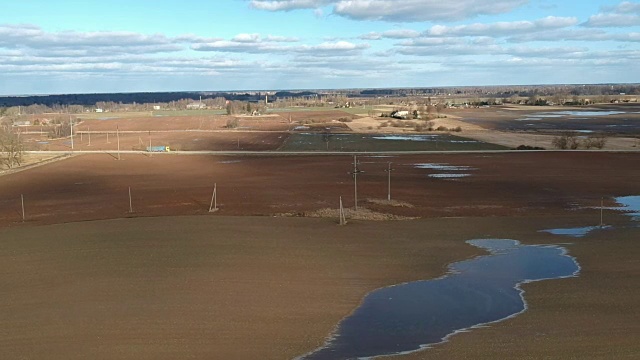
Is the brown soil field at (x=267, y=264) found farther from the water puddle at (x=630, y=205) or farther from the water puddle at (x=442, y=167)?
the water puddle at (x=442, y=167)

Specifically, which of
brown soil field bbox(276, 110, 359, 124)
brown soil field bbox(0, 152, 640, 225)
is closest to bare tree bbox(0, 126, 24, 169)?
brown soil field bbox(0, 152, 640, 225)

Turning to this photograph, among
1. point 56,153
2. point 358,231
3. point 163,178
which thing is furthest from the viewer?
point 56,153

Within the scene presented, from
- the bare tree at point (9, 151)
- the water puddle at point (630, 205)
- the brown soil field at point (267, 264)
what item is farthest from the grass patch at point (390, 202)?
the bare tree at point (9, 151)

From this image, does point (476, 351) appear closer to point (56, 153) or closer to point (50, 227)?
point (50, 227)

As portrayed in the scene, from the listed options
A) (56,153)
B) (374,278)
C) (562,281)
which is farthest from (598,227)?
(56,153)

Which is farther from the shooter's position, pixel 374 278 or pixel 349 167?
pixel 349 167

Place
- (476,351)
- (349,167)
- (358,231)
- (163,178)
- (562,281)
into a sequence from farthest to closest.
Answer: (349,167) < (163,178) < (358,231) < (562,281) < (476,351)
